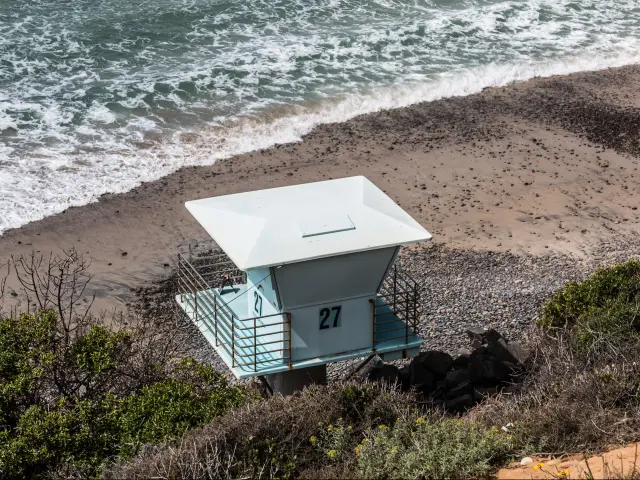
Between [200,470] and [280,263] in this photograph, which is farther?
[280,263]

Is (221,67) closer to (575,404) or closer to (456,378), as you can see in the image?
(456,378)

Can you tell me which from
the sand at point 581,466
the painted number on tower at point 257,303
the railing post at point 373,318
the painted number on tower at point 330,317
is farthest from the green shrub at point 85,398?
the sand at point 581,466

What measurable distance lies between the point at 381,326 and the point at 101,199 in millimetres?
12635

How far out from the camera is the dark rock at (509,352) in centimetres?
1742

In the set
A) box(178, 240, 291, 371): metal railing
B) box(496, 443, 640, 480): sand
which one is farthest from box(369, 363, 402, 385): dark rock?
box(496, 443, 640, 480): sand

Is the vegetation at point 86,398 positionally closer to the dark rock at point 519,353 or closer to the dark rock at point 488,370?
the dark rock at point 488,370

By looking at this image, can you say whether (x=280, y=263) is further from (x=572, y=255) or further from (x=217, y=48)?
(x=217, y=48)

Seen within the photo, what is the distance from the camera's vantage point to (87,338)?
49.9 ft

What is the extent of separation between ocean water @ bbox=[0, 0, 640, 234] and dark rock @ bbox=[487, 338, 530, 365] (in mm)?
13204

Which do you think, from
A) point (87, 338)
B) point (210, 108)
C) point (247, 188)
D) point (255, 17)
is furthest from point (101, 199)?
point (255, 17)

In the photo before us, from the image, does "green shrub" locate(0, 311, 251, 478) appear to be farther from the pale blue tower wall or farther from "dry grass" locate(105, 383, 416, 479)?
the pale blue tower wall

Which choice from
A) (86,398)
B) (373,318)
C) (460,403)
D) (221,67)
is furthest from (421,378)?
(221,67)

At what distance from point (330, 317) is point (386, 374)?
2.23 metres

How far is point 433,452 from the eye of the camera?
12008 mm
